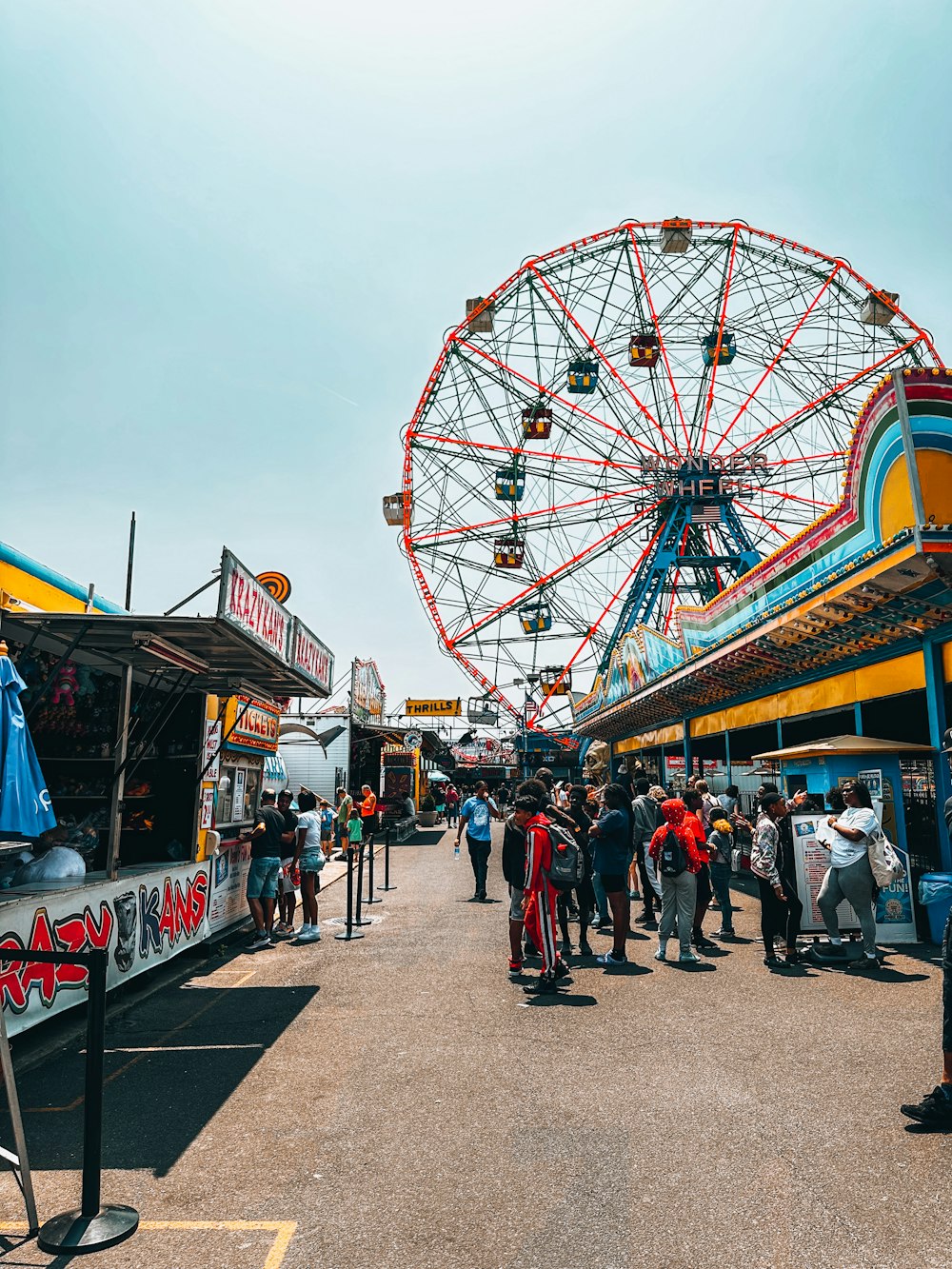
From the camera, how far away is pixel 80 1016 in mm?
6594

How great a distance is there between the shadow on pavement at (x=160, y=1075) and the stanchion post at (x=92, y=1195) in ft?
1.76

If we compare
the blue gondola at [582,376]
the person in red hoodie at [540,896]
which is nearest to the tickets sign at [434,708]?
the blue gondola at [582,376]

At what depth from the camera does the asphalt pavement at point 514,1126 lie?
125 inches

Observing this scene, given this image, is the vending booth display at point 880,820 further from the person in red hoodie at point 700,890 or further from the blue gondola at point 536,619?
the blue gondola at point 536,619

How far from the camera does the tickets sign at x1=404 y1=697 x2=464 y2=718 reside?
51000 mm

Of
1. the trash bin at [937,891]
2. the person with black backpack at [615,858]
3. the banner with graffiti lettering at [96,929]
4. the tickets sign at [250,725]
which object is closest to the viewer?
the banner with graffiti lettering at [96,929]

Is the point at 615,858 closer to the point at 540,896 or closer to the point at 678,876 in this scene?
the point at 678,876

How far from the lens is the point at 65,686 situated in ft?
26.3

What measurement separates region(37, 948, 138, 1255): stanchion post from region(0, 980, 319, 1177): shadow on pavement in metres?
0.53

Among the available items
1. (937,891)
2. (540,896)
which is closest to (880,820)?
(937,891)

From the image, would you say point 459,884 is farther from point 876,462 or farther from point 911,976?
point 876,462

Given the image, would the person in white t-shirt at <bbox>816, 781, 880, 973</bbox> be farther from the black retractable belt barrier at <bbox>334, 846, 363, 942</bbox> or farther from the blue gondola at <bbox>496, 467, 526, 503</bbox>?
the blue gondola at <bbox>496, 467, 526, 503</bbox>

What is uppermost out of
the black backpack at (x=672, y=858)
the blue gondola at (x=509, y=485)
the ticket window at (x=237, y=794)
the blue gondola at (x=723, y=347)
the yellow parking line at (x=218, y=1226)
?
the blue gondola at (x=723, y=347)

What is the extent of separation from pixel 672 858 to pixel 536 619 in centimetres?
1941
